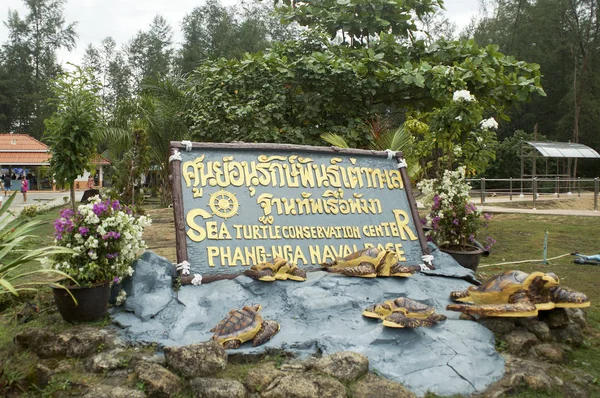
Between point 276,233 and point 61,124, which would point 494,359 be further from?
point 61,124

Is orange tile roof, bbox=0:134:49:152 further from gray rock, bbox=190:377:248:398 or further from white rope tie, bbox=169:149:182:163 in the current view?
gray rock, bbox=190:377:248:398

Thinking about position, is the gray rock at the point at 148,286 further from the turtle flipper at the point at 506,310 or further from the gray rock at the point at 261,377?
the turtle flipper at the point at 506,310

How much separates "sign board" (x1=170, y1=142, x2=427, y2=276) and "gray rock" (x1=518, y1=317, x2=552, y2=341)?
146 cm

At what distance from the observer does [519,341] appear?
362cm

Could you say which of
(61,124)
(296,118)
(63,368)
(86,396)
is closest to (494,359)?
(86,396)

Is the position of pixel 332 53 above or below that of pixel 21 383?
above

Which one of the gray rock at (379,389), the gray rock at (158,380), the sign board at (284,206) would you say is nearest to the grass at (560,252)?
the gray rock at (379,389)

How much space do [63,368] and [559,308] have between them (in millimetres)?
3737

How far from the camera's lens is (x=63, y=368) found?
3248 mm

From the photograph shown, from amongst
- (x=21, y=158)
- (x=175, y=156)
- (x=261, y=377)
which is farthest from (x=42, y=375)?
(x=21, y=158)

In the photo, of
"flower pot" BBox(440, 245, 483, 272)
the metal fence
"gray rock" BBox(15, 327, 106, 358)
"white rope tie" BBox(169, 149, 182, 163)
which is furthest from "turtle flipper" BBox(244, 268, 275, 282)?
the metal fence

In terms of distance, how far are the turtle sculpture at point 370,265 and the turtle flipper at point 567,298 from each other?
126 centimetres

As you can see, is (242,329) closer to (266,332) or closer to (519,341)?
(266,332)

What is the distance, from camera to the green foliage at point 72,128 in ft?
23.6
